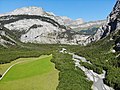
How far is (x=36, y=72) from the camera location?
87.8 m

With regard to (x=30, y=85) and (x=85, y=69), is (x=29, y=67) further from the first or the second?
(x=30, y=85)

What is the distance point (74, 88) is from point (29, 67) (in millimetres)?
34071

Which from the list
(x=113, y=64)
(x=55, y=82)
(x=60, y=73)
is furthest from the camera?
(x=113, y=64)

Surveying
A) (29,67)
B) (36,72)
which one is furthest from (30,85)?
(29,67)

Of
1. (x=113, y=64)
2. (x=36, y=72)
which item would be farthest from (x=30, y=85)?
(x=113, y=64)

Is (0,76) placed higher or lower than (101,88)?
higher

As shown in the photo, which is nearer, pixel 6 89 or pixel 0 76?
pixel 6 89

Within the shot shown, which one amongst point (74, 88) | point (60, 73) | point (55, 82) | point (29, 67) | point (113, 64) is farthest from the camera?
point (113, 64)

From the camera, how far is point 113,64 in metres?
122

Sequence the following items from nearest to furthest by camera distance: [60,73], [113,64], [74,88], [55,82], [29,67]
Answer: [74,88], [55,82], [60,73], [29,67], [113,64]

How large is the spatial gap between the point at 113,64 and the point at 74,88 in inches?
2264

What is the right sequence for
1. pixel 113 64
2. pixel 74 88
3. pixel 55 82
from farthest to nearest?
pixel 113 64
pixel 55 82
pixel 74 88

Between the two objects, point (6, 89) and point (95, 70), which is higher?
point (95, 70)

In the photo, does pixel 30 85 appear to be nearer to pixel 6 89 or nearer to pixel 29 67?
pixel 6 89
